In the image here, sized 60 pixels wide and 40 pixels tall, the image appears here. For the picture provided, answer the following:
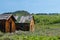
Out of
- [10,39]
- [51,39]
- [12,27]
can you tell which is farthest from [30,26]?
[10,39]

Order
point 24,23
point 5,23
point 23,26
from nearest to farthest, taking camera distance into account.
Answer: point 5,23, point 24,23, point 23,26

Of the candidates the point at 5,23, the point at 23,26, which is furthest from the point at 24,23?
the point at 5,23

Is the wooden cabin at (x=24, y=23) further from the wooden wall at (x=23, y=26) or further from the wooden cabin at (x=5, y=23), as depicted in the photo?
the wooden cabin at (x=5, y=23)

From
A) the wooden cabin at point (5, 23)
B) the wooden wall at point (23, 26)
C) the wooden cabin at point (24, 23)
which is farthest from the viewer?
the wooden wall at point (23, 26)

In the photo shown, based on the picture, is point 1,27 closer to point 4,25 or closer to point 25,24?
point 4,25

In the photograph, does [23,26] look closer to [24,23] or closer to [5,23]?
[24,23]

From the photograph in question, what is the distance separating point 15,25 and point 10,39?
19.8 meters

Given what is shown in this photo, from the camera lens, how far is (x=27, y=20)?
46188 mm

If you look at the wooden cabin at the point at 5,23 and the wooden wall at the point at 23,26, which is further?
the wooden wall at the point at 23,26

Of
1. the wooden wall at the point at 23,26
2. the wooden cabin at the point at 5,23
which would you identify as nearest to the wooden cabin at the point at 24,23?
the wooden wall at the point at 23,26

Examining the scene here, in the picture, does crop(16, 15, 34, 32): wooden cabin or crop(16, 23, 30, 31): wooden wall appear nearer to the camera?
crop(16, 15, 34, 32): wooden cabin

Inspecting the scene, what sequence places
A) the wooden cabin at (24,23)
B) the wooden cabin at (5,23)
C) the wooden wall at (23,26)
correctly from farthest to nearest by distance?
the wooden wall at (23,26) → the wooden cabin at (24,23) → the wooden cabin at (5,23)

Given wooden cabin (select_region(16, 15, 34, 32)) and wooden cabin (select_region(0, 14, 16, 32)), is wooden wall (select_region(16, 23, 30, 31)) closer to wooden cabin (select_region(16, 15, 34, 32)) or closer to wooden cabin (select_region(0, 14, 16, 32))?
wooden cabin (select_region(16, 15, 34, 32))

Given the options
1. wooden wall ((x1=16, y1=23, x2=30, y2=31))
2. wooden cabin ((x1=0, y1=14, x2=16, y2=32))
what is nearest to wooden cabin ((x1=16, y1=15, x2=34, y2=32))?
wooden wall ((x1=16, y1=23, x2=30, y2=31))
